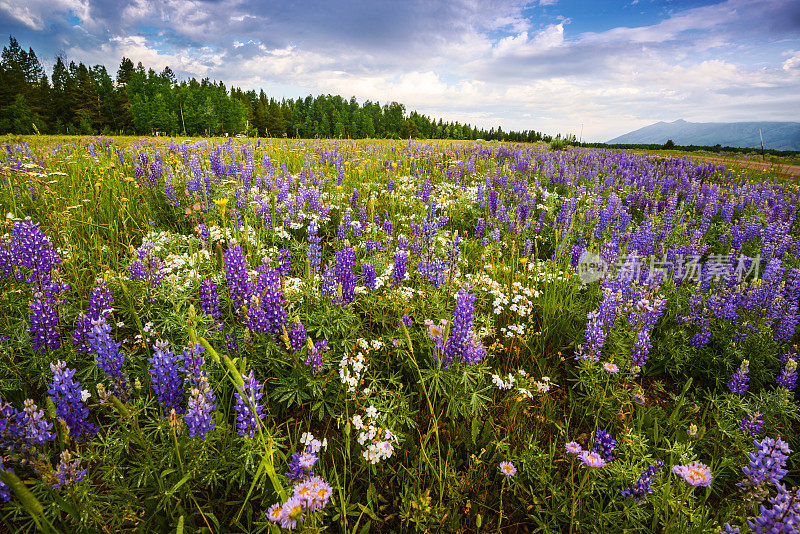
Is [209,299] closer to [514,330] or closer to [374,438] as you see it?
[374,438]

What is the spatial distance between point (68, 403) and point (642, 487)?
3.80 m

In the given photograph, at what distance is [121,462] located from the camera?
2.24 metres

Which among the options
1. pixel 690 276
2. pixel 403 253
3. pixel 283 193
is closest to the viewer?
pixel 403 253

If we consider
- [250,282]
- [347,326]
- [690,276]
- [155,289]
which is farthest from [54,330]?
[690,276]

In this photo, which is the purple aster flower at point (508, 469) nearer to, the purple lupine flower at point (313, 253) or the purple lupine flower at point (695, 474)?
the purple lupine flower at point (695, 474)

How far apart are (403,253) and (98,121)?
258ft

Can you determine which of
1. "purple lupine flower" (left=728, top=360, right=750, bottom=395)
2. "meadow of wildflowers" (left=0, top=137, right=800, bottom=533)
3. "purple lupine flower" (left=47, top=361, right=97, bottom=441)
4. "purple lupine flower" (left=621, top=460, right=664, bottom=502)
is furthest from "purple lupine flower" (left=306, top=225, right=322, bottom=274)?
"purple lupine flower" (left=728, top=360, right=750, bottom=395)

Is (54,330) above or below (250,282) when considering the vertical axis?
below

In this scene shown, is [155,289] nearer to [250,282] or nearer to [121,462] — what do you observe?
[250,282]

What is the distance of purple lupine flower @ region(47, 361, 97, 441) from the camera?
6.57ft

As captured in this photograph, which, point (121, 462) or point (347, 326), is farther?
point (347, 326)

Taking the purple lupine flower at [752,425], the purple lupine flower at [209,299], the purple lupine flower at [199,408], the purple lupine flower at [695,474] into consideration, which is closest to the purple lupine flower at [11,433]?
the purple lupine flower at [199,408]

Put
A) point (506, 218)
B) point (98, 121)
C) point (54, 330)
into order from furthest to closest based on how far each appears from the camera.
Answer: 1. point (98, 121)
2. point (506, 218)
3. point (54, 330)

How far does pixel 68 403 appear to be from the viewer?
2.11m
